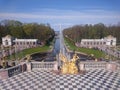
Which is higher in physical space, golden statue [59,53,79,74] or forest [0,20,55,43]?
forest [0,20,55,43]

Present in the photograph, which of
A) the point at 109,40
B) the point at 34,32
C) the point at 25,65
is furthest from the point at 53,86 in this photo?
the point at 34,32

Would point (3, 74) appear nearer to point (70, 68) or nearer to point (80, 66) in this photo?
point (70, 68)

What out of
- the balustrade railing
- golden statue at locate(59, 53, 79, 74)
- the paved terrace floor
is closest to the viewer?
the paved terrace floor

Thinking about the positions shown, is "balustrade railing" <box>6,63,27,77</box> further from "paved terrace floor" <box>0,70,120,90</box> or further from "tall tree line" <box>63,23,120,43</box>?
"tall tree line" <box>63,23,120,43</box>

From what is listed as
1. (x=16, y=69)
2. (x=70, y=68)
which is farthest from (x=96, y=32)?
(x=16, y=69)

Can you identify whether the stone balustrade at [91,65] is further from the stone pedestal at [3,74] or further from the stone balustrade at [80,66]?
the stone pedestal at [3,74]

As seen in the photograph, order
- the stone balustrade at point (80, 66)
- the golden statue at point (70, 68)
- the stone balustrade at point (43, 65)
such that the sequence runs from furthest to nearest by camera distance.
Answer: the stone balustrade at point (43, 65), the stone balustrade at point (80, 66), the golden statue at point (70, 68)

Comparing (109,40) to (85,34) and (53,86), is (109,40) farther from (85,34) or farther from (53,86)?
(53,86)

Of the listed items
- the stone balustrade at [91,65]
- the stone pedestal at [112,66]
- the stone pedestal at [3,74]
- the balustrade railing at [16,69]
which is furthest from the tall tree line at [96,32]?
the stone pedestal at [3,74]

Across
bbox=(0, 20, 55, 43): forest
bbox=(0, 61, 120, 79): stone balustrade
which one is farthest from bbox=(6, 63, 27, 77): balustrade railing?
bbox=(0, 20, 55, 43): forest
